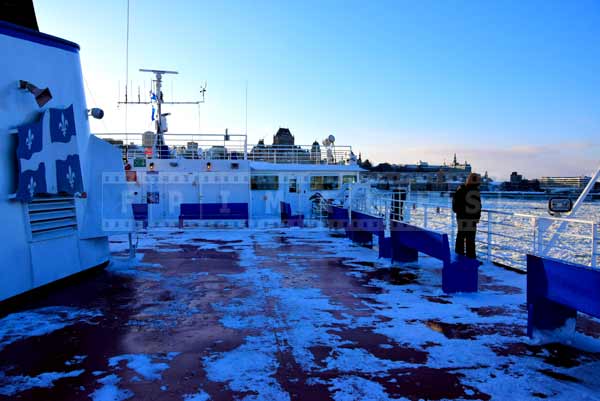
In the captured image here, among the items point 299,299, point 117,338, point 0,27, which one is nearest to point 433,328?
point 299,299

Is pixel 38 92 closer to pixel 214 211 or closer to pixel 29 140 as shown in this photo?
pixel 29 140

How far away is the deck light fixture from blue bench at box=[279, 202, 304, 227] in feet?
40.1

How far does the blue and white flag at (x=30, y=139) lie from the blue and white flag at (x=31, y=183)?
26 cm

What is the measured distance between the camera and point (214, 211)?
766 inches

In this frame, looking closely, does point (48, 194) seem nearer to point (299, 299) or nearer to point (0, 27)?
point (0, 27)

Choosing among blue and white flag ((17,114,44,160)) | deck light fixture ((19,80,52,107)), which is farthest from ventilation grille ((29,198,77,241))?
deck light fixture ((19,80,52,107))

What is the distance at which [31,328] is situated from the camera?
560cm

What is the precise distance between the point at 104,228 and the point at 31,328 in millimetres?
3400

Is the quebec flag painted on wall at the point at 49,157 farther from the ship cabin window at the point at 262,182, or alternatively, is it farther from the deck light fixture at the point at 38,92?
the ship cabin window at the point at 262,182

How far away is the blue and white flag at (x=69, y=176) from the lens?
7547mm

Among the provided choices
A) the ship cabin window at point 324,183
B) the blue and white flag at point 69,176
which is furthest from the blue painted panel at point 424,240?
the ship cabin window at point 324,183

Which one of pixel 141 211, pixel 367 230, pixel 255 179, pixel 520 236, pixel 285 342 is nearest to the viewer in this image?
pixel 285 342

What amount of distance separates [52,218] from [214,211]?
1206cm

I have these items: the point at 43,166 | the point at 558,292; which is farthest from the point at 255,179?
the point at 558,292
